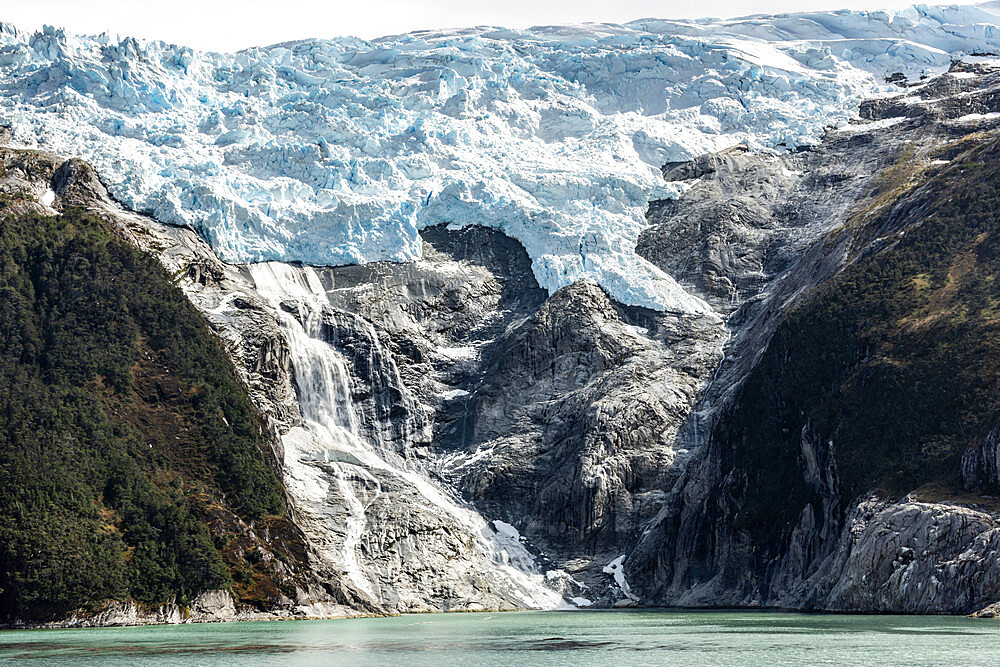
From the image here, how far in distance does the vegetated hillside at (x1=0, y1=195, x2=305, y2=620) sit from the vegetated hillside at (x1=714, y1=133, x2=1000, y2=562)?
2199 inches

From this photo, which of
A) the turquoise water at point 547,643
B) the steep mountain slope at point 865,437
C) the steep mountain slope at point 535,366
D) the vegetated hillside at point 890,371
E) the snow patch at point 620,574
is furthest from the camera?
the snow patch at point 620,574

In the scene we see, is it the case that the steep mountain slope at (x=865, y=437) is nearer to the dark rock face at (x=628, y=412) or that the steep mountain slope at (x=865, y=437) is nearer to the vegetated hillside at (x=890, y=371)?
the vegetated hillside at (x=890, y=371)

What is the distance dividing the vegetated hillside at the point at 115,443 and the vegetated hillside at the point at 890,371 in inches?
2199

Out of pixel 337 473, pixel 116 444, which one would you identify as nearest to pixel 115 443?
pixel 116 444

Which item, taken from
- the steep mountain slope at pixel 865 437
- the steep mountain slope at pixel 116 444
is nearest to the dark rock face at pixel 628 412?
the steep mountain slope at pixel 865 437

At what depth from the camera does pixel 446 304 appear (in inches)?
7279

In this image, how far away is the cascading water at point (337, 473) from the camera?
14962 cm

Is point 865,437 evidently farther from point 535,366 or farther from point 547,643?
point 535,366

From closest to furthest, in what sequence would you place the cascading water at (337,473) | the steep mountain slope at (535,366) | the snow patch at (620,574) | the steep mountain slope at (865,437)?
the steep mountain slope at (865,437) < the steep mountain slope at (535,366) < the cascading water at (337,473) < the snow patch at (620,574)

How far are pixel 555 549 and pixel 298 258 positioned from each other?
2237 inches

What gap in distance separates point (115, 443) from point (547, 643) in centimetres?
6003

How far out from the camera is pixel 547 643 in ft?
308

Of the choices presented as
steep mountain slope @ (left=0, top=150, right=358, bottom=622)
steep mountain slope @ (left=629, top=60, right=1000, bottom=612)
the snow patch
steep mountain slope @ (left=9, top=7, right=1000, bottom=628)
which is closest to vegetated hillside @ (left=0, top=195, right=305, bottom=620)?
steep mountain slope @ (left=0, top=150, right=358, bottom=622)

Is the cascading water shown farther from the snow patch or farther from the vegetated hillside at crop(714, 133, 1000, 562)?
the vegetated hillside at crop(714, 133, 1000, 562)
